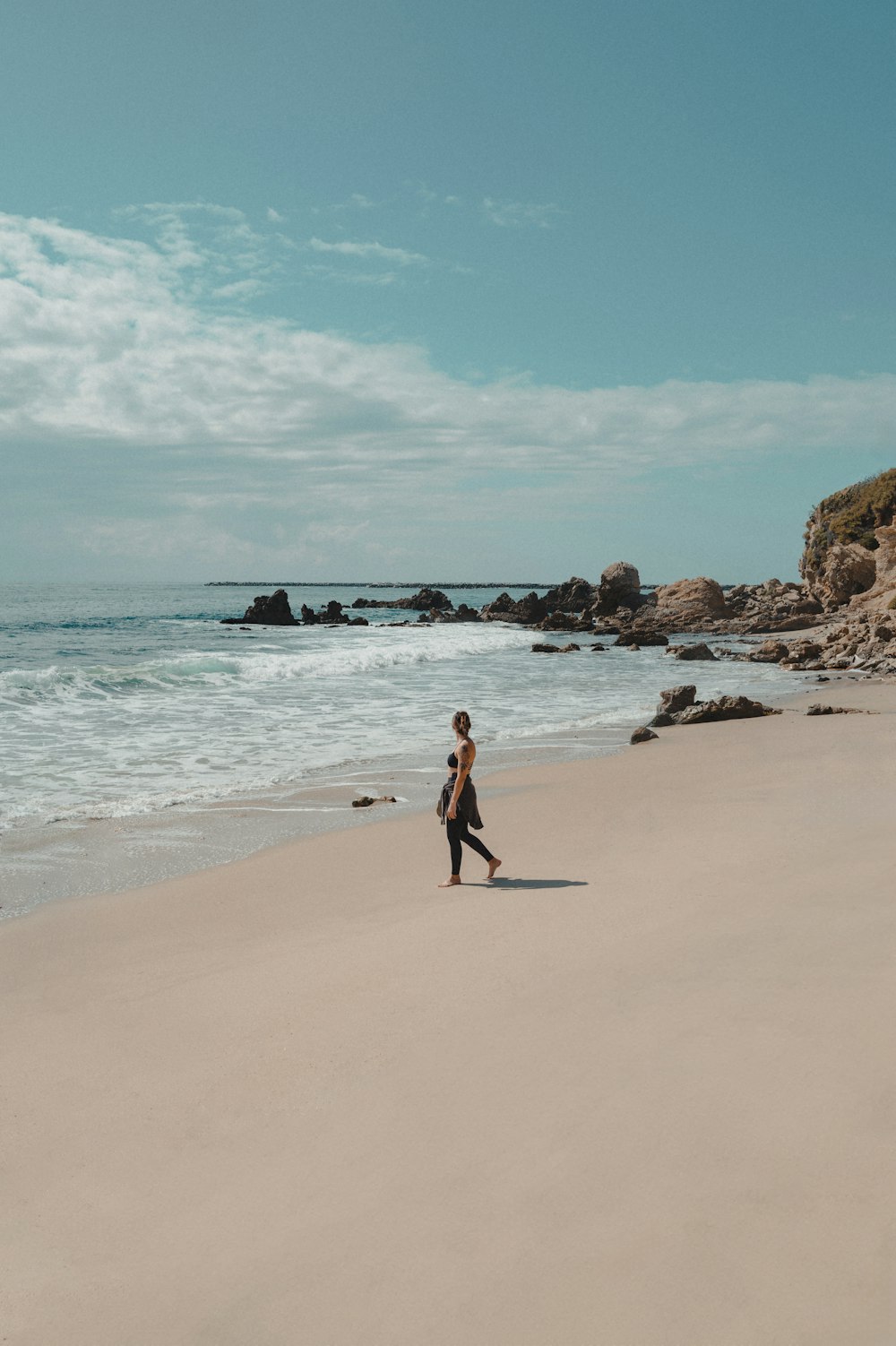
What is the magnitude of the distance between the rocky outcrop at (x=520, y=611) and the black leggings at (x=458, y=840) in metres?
54.3

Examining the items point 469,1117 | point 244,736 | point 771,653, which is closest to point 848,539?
point 771,653

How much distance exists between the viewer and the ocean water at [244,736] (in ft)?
28.6

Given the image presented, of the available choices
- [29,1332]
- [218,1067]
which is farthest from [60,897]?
[29,1332]

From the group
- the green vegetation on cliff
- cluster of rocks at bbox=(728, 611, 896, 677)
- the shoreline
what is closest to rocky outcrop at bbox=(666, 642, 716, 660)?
cluster of rocks at bbox=(728, 611, 896, 677)

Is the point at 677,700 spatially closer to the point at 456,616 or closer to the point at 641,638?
the point at 641,638

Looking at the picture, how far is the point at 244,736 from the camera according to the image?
48.4 feet

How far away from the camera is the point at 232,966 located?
213 inches

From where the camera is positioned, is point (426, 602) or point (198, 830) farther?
point (426, 602)

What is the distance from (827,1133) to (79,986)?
13.5 ft

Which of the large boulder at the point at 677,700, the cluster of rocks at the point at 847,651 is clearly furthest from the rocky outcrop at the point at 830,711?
the cluster of rocks at the point at 847,651

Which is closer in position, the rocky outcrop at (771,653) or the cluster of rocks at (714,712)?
the cluster of rocks at (714,712)

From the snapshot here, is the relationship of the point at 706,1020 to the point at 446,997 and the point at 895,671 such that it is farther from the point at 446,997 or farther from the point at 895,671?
the point at 895,671

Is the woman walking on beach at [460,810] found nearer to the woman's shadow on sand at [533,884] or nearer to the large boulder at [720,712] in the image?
the woman's shadow on sand at [533,884]

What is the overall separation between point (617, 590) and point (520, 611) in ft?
30.4
